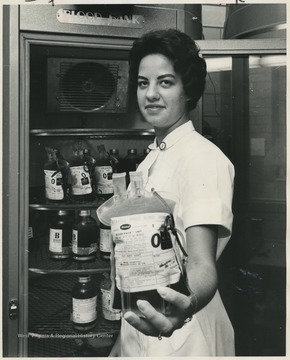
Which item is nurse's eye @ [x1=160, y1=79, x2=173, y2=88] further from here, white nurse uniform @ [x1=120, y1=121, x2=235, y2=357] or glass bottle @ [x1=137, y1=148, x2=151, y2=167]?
glass bottle @ [x1=137, y1=148, x2=151, y2=167]

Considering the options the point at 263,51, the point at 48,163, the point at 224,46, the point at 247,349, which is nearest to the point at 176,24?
the point at 224,46

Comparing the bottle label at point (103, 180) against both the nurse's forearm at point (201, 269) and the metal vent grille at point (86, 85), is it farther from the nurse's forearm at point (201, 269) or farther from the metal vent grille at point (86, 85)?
the nurse's forearm at point (201, 269)

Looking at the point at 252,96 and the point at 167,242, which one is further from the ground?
the point at 252,96

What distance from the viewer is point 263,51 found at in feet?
4.32

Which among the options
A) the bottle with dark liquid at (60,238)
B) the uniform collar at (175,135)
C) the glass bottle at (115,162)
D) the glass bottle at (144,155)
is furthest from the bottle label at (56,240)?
the uniform collar at (175,135)

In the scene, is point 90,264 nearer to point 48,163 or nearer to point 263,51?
point 48,163

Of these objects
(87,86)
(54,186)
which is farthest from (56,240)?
(87,86)

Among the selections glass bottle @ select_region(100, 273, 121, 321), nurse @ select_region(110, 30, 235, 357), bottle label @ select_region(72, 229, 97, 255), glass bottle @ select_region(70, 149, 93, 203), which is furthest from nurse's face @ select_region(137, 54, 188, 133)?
glass bottle @ select_region(100, 273, 121, 321)

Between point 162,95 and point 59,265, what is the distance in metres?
0.84

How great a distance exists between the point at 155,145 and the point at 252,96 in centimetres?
58

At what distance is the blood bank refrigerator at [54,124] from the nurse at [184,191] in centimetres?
29

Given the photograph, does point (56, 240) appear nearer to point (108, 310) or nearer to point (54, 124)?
point (108, 310)

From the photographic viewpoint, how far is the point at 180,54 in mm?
1083

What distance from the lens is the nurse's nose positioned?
1.03 m
